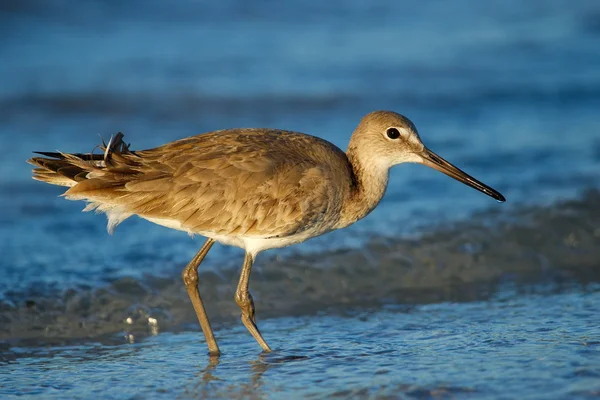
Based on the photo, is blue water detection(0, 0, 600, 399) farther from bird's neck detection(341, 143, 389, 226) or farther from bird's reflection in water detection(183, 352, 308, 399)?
bird's neck detection(341, 143, 389, 226)

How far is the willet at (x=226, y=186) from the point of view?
6582 mm

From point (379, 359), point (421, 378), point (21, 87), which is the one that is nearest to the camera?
point (421, 378)

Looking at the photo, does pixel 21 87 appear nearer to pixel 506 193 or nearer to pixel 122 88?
pixel 122 88

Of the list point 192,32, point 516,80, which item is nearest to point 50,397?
point 516,80

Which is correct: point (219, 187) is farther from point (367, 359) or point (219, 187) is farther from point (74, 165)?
point (367, 359)

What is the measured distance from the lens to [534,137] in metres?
12.4

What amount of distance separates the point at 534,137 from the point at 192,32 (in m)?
7.98

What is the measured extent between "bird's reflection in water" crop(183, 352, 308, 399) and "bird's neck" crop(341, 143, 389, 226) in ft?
3.64

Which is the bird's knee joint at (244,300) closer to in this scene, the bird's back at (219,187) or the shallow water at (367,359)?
→ the shallow water at (367,359)

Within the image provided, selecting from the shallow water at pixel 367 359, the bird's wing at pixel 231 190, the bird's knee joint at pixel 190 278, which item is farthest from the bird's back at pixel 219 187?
the shallow water at pixel 367 359

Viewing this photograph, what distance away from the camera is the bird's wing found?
6574 millimetres

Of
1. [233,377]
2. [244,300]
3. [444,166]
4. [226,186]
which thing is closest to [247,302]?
[244,300]

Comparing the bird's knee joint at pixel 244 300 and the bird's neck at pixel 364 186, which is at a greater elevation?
the bird's neck at pixel 364 186

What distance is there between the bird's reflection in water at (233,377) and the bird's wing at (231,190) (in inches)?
34.4
